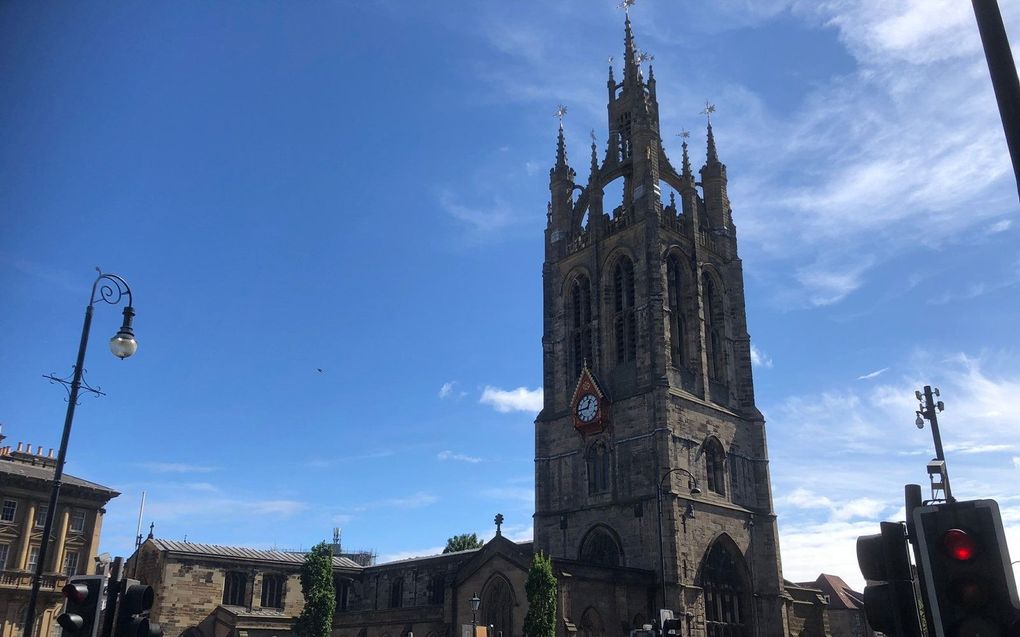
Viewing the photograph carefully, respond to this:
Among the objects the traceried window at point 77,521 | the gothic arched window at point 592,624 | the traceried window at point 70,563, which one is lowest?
the gothic arched window at point 592,624

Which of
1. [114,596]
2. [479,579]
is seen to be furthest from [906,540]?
[479,579]

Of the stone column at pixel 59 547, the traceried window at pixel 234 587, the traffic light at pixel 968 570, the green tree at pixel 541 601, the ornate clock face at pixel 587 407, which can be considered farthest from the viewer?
the traceried window at pixel 234 587

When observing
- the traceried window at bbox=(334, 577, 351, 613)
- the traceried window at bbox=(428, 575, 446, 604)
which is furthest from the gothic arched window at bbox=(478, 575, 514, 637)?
the traceried window at bbox=(334, 577, 351, 613)

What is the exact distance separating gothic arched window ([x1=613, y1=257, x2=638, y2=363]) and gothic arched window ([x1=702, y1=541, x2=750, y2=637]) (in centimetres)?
1379

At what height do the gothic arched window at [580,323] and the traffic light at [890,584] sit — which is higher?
the gothic arched window at [580,323]

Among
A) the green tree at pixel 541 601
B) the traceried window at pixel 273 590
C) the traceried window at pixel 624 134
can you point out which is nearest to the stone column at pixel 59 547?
the traceried window at pixel 273 590

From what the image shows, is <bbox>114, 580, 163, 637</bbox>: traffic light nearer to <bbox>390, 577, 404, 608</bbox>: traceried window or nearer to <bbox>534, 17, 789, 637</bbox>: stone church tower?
<bbox>534, 17, 789, 637</bbox>: stone church tower

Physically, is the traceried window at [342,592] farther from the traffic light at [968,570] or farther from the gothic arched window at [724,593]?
the traffic light at [968,570]

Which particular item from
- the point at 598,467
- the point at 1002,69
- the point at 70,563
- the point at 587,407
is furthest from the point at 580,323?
the point at 1002,69

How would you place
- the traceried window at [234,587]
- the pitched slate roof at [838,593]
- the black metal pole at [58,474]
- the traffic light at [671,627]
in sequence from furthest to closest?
the pitched slate roof at [838,593]
the traceried window at [234,587]
the traffic light at [671,627]
the black metal pole at [58,474]

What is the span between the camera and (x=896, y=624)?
702 centimetres

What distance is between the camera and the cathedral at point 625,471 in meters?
48.3

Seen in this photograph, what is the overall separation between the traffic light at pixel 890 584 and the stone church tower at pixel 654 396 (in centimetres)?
4105

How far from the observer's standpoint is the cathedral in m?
48.3
